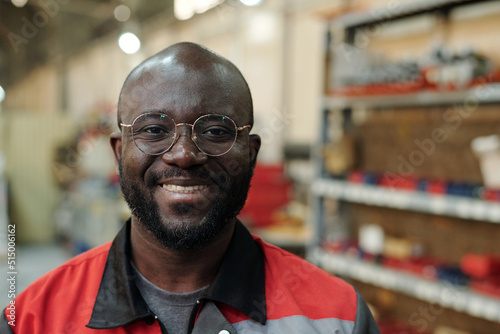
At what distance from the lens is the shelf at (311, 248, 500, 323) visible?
2.50 meters

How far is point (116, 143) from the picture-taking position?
1.33 metres

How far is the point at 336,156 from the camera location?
3.64 metres

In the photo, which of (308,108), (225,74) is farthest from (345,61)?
(225,74)

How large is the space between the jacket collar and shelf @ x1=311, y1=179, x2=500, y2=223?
5.71ft

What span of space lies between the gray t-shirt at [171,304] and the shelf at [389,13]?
100 inches

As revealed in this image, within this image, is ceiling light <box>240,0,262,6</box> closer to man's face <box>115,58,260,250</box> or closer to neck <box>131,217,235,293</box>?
man's face <box>115,58,260,250</box>

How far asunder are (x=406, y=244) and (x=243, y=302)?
2.33 meters

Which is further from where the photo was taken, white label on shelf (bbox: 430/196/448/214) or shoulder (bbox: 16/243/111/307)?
white label on shelf (bbox: 430/196/448/214)

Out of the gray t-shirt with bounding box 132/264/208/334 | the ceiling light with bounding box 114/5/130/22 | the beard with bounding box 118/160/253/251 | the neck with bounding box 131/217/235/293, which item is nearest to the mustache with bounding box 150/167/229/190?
the beard with bounding box 118/160/253/251

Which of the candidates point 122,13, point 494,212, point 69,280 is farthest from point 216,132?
point 122,13

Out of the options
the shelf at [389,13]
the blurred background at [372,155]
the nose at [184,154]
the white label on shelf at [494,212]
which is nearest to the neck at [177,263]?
the nose at [184,154]

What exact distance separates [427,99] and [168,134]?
221cm

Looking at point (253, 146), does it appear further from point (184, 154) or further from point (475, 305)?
point (475, 305)

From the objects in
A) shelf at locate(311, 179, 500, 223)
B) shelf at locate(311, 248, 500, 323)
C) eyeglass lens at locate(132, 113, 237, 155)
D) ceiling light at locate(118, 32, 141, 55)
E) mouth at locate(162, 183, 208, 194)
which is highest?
ceiling light at locate(118, 32, 141, 55)
